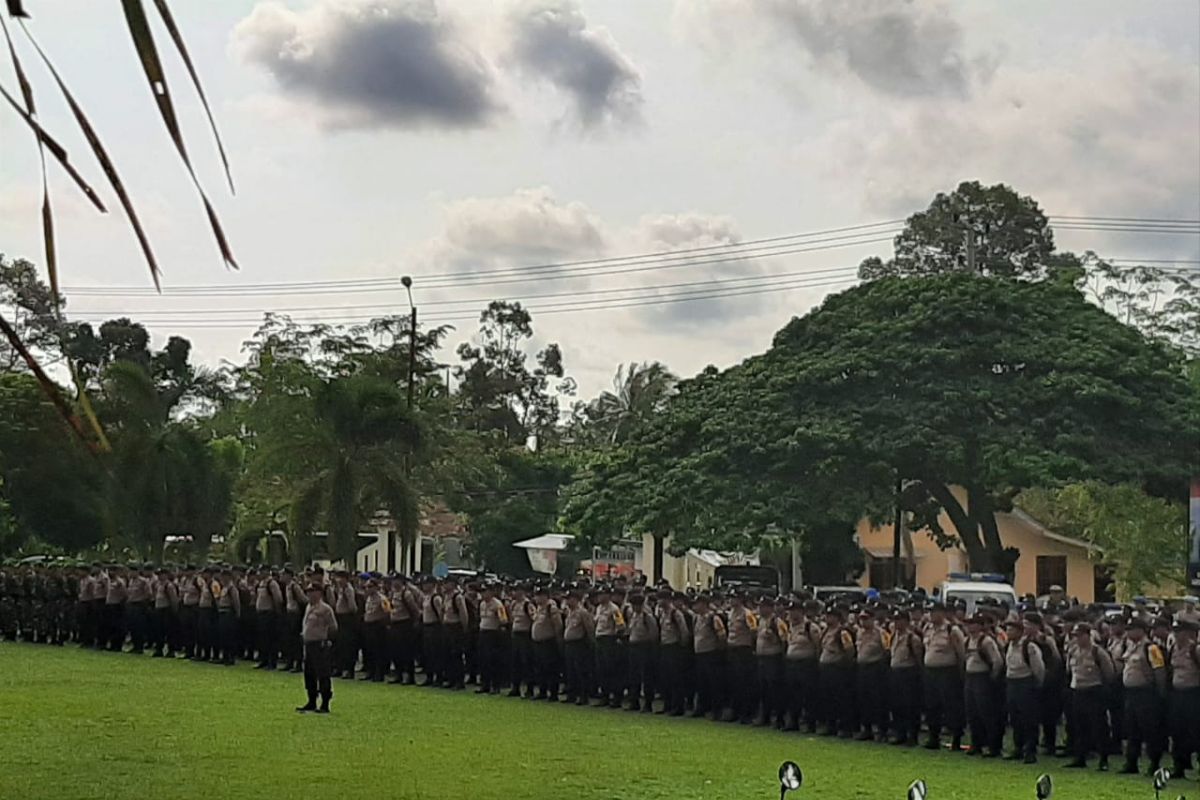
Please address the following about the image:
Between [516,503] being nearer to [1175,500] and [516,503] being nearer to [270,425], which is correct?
[270,425]

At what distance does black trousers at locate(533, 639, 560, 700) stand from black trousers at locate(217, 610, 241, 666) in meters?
5.83

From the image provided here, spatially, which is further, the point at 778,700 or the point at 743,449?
the point at 743,449

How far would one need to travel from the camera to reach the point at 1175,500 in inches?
1216

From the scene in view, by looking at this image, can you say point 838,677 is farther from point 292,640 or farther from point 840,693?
point 292,640

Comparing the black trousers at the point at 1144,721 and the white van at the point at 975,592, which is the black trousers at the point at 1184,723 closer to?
the black trousers at the point at 1144,721

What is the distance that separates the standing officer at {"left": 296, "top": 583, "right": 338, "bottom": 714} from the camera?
54.0ft

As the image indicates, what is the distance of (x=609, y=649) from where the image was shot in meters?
19.1

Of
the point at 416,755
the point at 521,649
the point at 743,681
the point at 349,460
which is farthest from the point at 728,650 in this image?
the point at 349,460

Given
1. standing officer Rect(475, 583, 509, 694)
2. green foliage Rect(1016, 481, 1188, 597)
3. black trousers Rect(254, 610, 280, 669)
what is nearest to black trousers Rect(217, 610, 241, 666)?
black trousers Rect(254, 610, 280, 669)

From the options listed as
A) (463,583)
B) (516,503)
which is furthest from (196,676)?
(516,503)

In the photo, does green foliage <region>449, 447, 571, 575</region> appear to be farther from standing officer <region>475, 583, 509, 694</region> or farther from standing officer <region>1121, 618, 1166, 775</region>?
standing officer <region>1121, 618, 1166, 775</region>

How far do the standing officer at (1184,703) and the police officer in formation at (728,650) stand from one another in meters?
0.02

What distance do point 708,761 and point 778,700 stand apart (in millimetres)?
3364

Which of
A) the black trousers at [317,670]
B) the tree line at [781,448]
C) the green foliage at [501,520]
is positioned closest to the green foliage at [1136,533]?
the tree line at [781,448]
